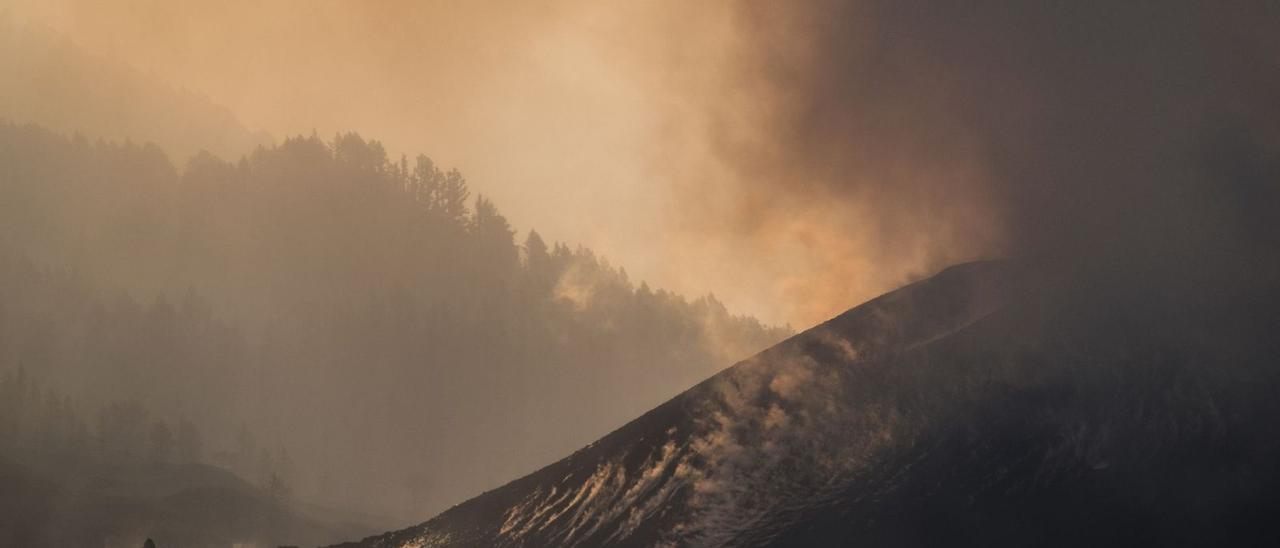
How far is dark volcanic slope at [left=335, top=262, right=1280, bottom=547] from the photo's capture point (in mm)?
51125

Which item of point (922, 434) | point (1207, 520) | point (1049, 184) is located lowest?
point (1207, 520)

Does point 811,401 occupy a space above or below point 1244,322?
above

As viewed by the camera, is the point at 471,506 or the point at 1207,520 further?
the point at 471,506

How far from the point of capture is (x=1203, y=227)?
69688mm

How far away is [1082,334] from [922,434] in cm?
1239

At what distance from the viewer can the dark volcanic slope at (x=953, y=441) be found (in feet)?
168

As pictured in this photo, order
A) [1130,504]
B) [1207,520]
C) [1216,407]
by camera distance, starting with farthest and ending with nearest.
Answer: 1. [1216,407]
2. [1130,504]
3. [1207,520]

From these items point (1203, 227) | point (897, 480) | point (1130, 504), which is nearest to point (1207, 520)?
point (1130, 504)

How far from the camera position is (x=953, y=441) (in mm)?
59875

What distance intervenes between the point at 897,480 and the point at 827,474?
12.9 feet

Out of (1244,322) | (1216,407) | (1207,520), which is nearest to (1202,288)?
(1244,322)

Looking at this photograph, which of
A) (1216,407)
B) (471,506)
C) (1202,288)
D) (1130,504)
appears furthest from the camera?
(471,506)

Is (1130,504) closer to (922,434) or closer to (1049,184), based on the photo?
(922,434)

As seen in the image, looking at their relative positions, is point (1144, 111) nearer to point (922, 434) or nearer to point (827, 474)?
→ point (922, 434)
